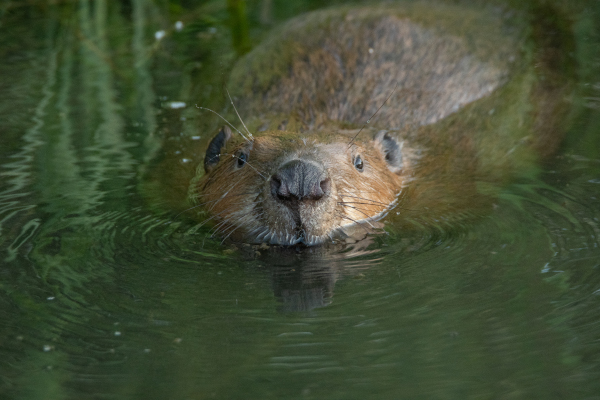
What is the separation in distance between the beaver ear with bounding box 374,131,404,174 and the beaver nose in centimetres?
116

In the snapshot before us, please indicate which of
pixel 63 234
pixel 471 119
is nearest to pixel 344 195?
pixel 63 234

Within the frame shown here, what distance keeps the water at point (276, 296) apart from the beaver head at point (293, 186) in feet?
0.43

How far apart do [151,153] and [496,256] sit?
239cm

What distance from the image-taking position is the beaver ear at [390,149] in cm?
468

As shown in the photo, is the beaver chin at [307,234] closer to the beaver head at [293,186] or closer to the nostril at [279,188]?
the beaver head at [293,186]

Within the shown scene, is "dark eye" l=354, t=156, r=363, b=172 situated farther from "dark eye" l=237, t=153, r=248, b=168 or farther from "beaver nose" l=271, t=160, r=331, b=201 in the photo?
"beaver nose" l=271, t=160, r=331, b=201

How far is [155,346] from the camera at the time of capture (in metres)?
2.81

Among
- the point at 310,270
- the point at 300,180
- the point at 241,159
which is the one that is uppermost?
the point at 300,180

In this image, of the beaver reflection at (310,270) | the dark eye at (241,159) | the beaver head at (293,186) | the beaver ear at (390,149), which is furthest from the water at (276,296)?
the beaver ear at (390,149)

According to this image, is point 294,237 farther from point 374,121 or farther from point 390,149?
point 374,121

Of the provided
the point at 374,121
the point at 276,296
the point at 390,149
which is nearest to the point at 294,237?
the point at 276,296

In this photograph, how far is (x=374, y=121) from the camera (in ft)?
16.9

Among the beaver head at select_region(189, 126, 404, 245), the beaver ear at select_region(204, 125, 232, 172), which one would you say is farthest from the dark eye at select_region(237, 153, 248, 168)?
the beaver ear at select_region(204, 125, 232, 172)

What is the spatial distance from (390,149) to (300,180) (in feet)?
4.38
